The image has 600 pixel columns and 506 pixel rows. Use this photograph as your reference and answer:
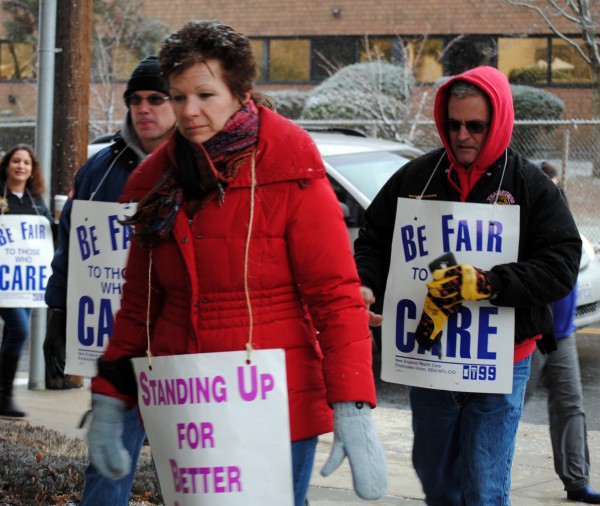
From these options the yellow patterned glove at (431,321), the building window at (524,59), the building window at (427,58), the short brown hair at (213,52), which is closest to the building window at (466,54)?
the building window at (427,58)

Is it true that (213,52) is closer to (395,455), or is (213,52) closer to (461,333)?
(461,333)

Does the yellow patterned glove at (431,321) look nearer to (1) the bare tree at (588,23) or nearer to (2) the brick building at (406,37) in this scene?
(1) the bare tree at (588,23)

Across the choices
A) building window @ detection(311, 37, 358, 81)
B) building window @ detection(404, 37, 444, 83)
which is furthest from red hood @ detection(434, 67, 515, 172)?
building window @ detection(311, 37, 358, 81)

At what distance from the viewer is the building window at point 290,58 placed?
29.4 meters

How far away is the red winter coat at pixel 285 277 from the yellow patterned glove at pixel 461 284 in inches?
35.2

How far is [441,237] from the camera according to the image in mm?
4188


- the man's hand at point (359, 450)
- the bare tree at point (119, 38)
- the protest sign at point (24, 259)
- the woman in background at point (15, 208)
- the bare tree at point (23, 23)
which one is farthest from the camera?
the bare tree at point (23, 23)

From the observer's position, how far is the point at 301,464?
319 centimetres

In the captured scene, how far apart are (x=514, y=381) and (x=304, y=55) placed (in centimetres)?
2595

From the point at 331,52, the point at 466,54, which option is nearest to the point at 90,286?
the point at 466,54

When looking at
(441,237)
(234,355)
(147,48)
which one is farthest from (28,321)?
(147,48)

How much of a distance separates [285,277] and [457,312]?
1158mm

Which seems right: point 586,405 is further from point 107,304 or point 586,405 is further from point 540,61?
point 540,61

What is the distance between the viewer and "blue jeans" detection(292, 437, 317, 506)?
124 inches
